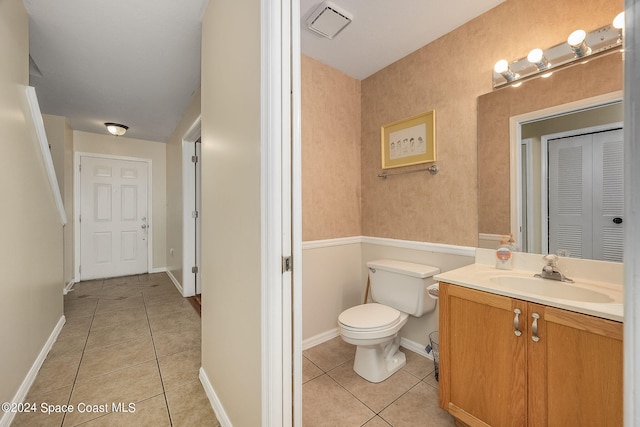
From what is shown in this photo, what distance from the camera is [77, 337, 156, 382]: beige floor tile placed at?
1874 millimetres

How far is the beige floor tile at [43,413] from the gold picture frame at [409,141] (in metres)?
2.67

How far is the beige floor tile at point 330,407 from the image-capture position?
4.79 feet

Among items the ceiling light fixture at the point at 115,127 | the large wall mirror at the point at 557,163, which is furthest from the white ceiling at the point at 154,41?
the large wall mirror at the point at 557,163

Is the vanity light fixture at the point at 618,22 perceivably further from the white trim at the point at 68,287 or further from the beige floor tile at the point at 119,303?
the white trim at the point at 68,287

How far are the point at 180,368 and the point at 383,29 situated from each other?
279 cm

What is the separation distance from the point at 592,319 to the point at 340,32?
211 centimetres

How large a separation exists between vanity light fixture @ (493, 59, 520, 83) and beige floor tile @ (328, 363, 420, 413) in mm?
2008

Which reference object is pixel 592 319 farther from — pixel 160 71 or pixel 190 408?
pixel 160 71

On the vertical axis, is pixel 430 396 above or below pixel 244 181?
below

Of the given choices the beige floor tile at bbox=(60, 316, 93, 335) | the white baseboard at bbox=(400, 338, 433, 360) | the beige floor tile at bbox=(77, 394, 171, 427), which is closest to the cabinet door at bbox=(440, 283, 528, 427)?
the white baseboard at bbox=(400, 338, 433, 360)

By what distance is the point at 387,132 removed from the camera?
234 cm

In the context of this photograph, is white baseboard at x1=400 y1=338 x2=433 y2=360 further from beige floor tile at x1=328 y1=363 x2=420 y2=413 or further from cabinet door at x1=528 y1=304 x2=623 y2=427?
cabinet door at x1=528 y1=304 x2=623 y2=427

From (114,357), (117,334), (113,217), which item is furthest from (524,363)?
(113,217)

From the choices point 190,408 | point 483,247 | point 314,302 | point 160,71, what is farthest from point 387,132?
point 190,408
